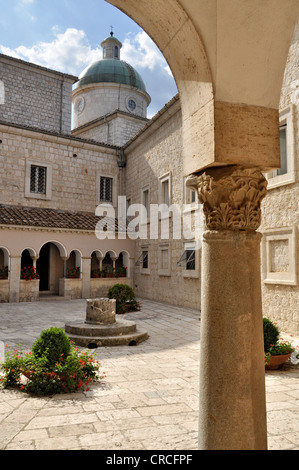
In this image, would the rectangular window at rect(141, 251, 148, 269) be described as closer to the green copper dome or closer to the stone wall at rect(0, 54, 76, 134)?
the stone wall at rect(0, 54, 76, 134)

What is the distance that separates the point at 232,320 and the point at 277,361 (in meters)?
3.89

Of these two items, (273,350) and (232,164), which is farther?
(273,350)

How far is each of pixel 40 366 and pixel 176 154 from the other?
10.4 meters

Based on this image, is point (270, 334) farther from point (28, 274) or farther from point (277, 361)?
point (28, 274)

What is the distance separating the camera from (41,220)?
50.2 ft

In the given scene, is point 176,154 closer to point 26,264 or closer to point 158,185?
point 158,185

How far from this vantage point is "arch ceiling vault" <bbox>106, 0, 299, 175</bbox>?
235cm

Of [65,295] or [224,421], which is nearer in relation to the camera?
[224,421]

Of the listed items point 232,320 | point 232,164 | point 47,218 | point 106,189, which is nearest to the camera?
point 232,320

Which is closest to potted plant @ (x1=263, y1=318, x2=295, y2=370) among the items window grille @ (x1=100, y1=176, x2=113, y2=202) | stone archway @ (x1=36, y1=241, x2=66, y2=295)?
stone archway @ (x1=36, y1=241, x2=66, y2=295)

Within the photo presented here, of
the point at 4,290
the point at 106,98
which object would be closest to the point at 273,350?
the point at 4,290

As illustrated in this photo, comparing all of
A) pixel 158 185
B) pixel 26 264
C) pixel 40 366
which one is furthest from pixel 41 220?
pixel 40 366

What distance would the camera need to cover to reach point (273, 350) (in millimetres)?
5746

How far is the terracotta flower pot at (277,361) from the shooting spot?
18.5ft
